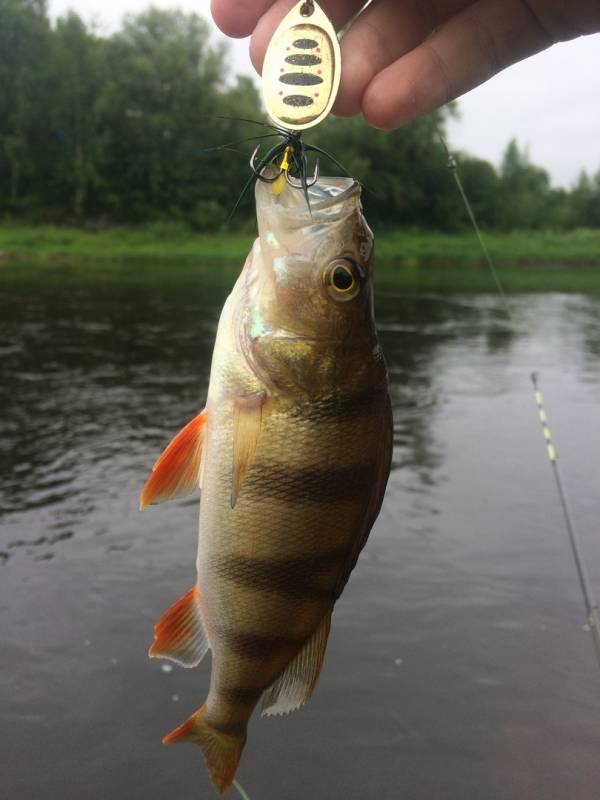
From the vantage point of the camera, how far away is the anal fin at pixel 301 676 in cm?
207

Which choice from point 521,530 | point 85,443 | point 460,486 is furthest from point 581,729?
point 85,443

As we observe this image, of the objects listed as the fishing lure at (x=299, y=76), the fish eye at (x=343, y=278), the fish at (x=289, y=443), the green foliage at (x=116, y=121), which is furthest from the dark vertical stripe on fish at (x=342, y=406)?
the green foliage at (x=116, y=121)

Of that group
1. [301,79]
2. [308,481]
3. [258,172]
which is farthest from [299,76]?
[308,481]

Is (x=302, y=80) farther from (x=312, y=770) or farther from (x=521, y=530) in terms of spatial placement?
(x=521, y=530)

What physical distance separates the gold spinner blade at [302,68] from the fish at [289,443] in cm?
17

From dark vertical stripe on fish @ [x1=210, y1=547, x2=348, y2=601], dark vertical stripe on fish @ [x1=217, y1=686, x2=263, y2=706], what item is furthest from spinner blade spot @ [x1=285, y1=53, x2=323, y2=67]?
dark vertical stripe on fish @ [x1=217, y1=686, x2=263, y2=706]

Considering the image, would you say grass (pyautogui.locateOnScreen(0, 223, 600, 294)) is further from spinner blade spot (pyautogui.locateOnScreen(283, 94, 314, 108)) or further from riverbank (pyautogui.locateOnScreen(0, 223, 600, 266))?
spinner blade spot (pyautogui.locateOnScreen(283, 94, 314, 108))

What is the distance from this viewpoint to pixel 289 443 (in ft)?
6.43

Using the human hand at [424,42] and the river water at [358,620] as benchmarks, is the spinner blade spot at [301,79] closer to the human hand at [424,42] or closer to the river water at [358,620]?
the human hand at [424,42]

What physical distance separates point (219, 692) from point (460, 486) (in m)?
8.32

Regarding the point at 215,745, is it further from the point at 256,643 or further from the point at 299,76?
the point at 299,76

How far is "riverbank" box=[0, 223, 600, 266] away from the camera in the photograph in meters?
38.4

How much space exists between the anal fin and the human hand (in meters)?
1.28

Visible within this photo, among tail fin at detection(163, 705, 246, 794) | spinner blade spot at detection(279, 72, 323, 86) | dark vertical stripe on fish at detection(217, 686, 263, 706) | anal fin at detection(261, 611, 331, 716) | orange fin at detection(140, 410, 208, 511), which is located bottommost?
tail fin at detection(163, 705, 246, 794)
